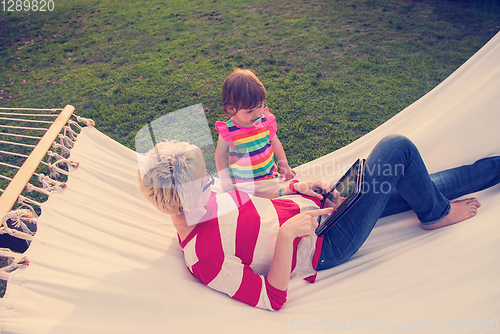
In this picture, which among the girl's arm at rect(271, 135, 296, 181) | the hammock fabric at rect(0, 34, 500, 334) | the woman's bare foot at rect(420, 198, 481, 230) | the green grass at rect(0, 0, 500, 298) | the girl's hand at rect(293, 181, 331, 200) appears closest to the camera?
the hammock fabric at rect(0, 34, 500, 334)

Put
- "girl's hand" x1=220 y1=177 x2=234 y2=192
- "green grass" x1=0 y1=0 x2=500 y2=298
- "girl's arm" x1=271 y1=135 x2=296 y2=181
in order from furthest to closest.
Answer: "green grass" x1=0 y1=0 x2=500 y2=298 < "girl's arm" x1=271 y1=135 x2=296 y2=181 < "girl's hand" x1=220 y1=177 x2=234 y2=192

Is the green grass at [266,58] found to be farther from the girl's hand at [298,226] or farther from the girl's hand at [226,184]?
the girl's hand at [298,226]

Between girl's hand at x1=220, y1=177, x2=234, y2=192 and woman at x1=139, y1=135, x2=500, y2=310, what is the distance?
0.47 m

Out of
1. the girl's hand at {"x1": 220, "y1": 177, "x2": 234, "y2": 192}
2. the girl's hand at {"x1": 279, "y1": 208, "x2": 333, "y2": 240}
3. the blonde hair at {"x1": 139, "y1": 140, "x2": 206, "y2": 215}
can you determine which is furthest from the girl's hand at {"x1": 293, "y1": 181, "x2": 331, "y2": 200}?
the blonde hair at {"x1": 139, "y1": 140, "x2": 206, "y2": 215}

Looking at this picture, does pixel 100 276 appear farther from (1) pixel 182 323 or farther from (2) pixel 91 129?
(2) pixel 91 129

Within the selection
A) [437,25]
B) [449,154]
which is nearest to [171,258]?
[449,154]

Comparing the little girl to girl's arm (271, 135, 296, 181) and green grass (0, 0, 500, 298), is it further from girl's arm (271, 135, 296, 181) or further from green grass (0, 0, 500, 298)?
green grass (0, 0, 500, 298)

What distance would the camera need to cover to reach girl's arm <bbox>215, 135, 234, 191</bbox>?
186 centimetres

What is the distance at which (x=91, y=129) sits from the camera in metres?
2.04

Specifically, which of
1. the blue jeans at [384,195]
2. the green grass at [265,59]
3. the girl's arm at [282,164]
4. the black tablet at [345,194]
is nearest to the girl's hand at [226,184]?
the girl's arm at [282,164]

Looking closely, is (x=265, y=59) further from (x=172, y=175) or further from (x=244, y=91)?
(x=172, y=175)

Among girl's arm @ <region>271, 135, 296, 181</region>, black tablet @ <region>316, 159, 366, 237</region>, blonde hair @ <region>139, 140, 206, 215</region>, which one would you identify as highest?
blonde hair @ <region>139, 140, 206, 215</region>

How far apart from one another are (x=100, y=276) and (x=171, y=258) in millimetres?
302

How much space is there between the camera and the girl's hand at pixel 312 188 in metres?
1.57
